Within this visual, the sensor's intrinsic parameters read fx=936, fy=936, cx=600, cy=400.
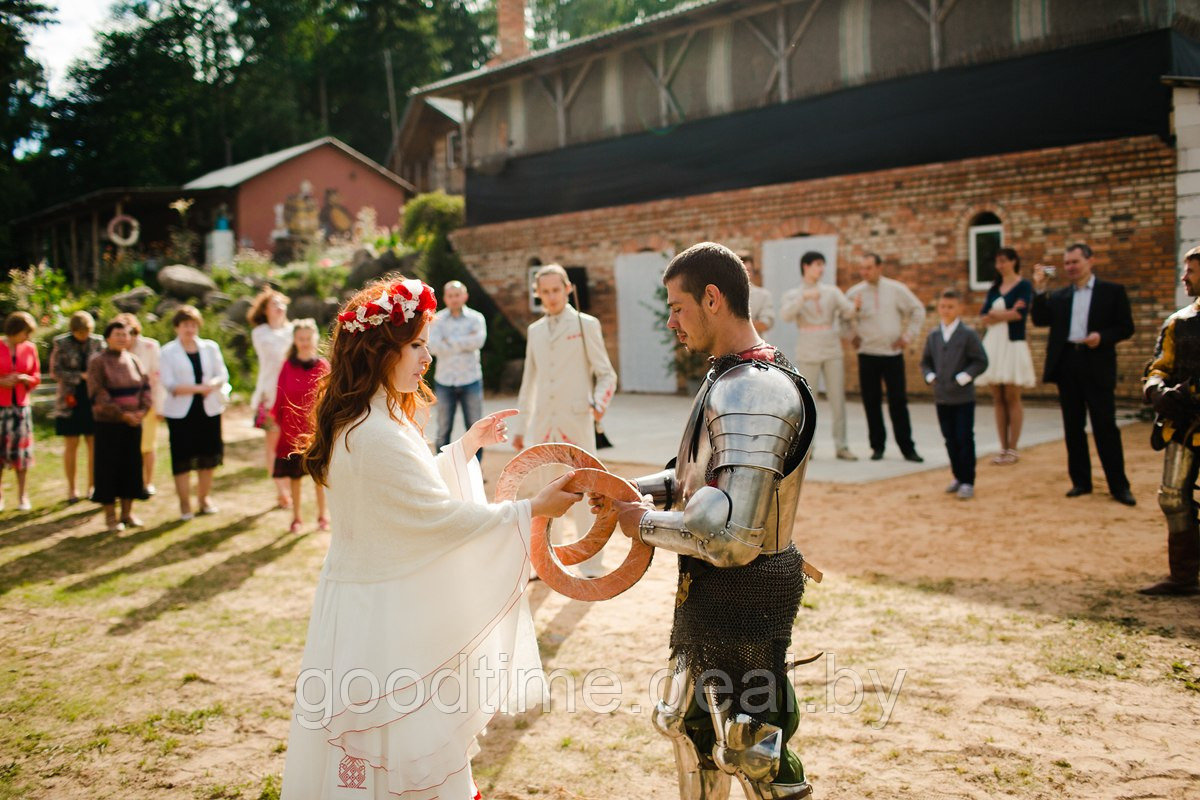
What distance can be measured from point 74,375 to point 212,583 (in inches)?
145

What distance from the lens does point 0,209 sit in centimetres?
3978

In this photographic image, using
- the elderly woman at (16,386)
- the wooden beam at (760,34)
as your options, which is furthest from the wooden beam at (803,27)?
the elderly woman at (16,386)

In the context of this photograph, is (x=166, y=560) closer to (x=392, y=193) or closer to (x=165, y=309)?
(x=165, y=309)

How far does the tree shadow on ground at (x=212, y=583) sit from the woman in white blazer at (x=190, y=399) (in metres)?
1.33

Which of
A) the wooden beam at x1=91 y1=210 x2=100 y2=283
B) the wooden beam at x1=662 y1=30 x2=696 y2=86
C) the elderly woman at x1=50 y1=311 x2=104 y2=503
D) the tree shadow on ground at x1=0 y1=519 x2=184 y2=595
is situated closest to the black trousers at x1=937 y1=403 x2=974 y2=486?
the tree shadow on ground at x1=0 y1=519 x2=184 y2=595

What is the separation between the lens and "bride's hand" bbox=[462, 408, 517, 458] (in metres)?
3.54

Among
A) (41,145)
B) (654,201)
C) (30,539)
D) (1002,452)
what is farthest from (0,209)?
(1002,452)

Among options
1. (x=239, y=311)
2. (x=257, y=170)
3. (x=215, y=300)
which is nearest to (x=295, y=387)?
(x=239, y=311)

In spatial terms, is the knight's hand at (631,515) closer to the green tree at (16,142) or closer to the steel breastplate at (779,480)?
the steel breastplate at (779,480)

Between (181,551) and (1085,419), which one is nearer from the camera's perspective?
(181,551)

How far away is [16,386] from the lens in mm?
8914

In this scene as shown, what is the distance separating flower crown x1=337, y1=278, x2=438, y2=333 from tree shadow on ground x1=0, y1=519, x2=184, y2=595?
204 inches

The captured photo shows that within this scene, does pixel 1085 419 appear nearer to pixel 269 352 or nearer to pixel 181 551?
pixel 269 352

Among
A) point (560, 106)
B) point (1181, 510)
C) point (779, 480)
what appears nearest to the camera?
point (779, 480)
